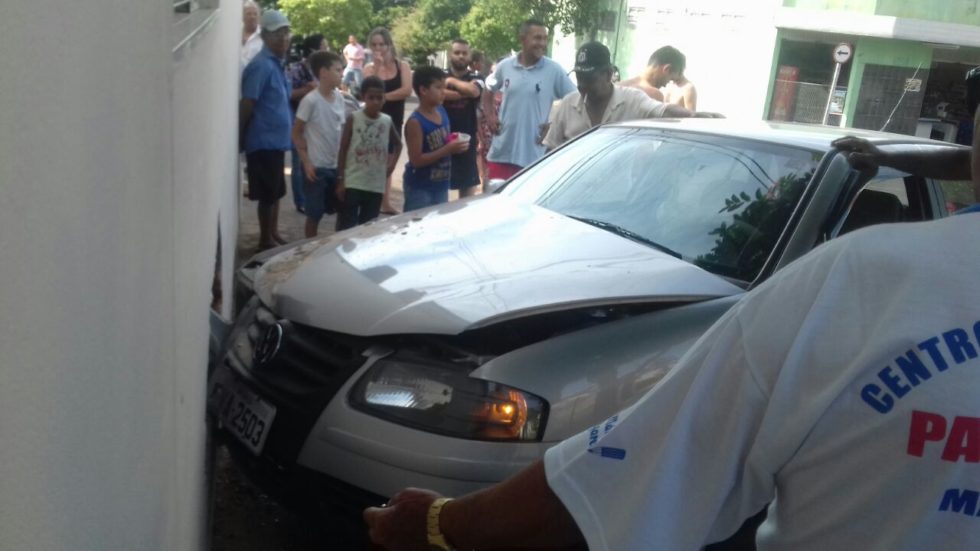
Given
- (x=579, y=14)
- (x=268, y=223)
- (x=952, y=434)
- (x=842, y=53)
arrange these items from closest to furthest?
(x=952, y=434) → (x=268, y=223) → (x=842, y=53) → (x=579, y=14)

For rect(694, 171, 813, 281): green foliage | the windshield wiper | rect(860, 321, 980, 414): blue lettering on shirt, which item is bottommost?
the windshield wiper

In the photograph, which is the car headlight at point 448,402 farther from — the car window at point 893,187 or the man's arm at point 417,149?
the man's arm at point 417,149

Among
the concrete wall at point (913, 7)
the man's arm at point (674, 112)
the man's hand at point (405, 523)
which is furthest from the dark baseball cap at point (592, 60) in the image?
the concrete wall at point (913, 7)

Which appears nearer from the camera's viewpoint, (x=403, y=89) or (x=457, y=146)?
(x=457, y=146)

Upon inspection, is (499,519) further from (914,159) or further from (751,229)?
(914,159)

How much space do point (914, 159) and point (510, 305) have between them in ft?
6.24

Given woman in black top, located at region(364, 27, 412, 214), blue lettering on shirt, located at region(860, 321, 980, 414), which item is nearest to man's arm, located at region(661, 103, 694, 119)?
woman in black top, located at region(364, 27, 412, 214)

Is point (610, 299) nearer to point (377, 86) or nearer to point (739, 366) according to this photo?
point (739, 366)

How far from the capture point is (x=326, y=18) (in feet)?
97.4

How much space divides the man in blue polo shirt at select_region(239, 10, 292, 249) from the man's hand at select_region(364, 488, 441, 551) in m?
6.45

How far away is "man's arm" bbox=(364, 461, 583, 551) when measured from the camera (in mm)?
1421

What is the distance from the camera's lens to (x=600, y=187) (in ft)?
14.8

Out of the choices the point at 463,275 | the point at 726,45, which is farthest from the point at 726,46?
the point at 463,275

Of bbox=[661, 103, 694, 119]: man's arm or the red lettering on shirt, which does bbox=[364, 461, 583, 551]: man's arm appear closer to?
the red lettering on shirt
